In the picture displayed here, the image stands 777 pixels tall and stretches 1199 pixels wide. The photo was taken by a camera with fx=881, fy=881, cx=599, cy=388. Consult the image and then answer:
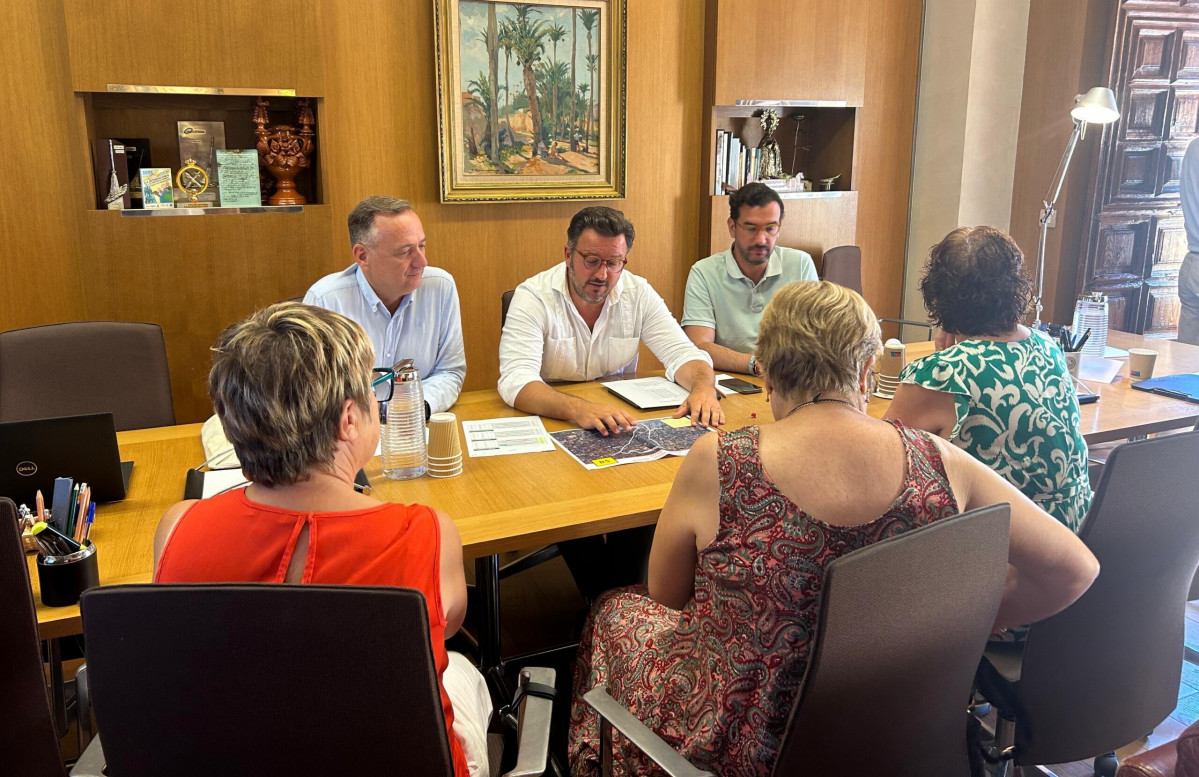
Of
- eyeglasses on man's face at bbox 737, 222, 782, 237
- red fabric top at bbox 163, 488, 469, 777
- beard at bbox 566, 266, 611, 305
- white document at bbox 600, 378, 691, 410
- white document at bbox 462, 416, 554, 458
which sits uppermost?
eyeglasses on man's face at bbox 737, 222, 782, 237

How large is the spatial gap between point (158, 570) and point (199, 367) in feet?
8.69

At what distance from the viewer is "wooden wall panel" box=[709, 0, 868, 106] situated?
4336 millimetres

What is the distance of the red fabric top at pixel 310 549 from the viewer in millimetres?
1147

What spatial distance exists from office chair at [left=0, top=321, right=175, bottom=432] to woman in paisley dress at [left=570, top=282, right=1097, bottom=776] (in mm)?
1793

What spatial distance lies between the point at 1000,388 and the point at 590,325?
152cm

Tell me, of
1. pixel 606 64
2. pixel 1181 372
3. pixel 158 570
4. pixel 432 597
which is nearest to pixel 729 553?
pixel 432 597

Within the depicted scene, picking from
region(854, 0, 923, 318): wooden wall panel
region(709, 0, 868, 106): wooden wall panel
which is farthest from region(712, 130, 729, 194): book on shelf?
region(854, 0, 923, 318): wooden wall panel

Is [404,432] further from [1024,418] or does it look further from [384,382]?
[1024,418]

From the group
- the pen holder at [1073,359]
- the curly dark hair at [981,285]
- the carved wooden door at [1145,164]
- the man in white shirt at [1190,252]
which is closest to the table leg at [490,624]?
the curly dark hair at [981,285]

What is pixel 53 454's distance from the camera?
1.74 metres

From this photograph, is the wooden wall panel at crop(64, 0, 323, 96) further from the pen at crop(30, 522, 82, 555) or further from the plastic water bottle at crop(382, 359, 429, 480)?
the pen at crop(30, 522, 82, 555)

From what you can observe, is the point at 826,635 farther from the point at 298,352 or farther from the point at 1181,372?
the point at 1181,372

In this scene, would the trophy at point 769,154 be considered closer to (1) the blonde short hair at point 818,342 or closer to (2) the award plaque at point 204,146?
(2) the award plaque at point 204,146

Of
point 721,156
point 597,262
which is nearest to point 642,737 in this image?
point 597,262
